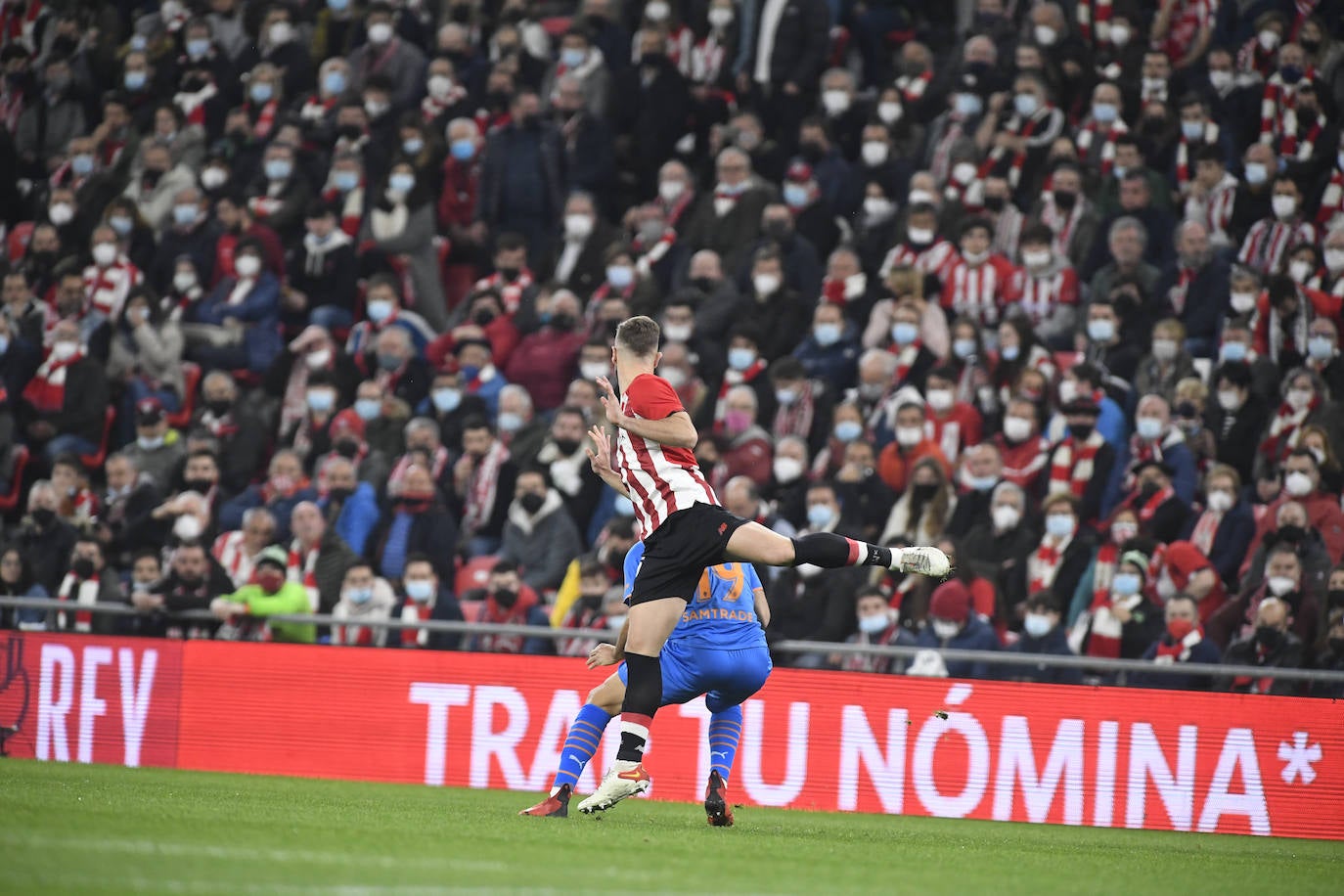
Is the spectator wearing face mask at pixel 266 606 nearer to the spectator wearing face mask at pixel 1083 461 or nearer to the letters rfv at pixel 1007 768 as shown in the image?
the letters rfv at pixel 1007 768

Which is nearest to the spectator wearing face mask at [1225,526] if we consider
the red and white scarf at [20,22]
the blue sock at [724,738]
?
the blue sock at [724,738]

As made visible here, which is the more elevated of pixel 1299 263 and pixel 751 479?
pixel 1299 263

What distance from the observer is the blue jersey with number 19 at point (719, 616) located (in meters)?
10.0

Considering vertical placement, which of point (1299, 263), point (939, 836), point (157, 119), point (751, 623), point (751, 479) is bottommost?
point (939, 836)

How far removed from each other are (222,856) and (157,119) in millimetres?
16207

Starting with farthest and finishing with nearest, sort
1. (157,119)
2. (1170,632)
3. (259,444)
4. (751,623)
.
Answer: (157,119) → (259,444) → (1170,632) → (751,623)

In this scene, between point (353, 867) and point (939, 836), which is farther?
point (939, 836)

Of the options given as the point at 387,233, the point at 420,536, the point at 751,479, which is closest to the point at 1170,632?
the point at 751,479

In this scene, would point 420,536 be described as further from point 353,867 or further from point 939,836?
point 353,867

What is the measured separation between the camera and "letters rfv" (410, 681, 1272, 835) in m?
12.7

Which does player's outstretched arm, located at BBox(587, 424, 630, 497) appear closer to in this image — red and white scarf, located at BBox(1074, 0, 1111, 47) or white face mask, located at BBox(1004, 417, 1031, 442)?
white face mask, located at BBox(1004, 417, 1031, 442)

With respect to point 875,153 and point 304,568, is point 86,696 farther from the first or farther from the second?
point 875,153

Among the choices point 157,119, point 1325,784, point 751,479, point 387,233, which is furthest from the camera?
point 157,119

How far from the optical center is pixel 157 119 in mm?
22016
